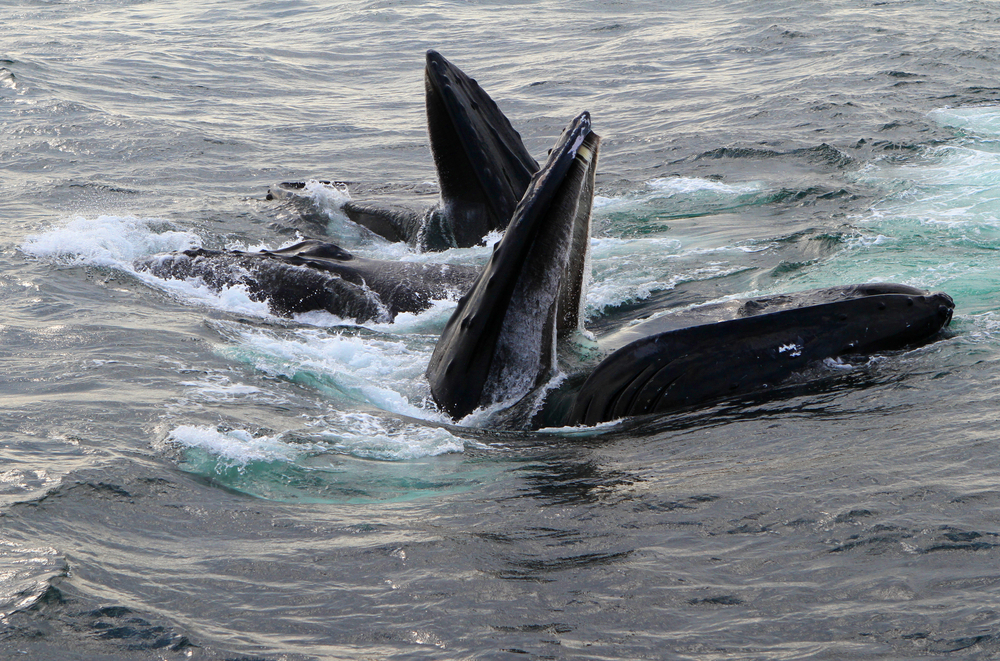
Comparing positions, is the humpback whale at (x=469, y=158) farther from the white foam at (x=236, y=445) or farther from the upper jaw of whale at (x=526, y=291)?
the white foam at (x=236, y=445)

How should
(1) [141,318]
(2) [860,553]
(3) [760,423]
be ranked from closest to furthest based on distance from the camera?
1. (2) [860,553]
2. (3) [760,423]
3. (1) [141,318]

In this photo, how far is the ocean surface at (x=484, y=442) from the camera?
3.66 metres

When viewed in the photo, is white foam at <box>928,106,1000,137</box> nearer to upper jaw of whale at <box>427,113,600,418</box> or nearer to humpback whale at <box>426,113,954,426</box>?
humpback whale at <box>426,113,954,426</box>

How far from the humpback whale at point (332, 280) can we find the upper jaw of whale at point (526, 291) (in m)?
2.62

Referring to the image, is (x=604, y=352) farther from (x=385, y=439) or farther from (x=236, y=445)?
(x=236, y=445)

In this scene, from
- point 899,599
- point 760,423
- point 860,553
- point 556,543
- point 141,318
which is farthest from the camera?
point 141,318

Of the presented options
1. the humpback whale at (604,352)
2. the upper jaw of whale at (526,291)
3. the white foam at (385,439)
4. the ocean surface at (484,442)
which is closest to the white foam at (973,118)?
the ocean surface at (484,442)

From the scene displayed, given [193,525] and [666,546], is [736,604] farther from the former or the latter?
[193,525]

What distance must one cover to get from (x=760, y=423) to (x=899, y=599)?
187 cm

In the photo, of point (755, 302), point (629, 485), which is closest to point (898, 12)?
point (755, 302)

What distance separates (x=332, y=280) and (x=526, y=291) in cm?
344

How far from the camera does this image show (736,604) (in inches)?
144

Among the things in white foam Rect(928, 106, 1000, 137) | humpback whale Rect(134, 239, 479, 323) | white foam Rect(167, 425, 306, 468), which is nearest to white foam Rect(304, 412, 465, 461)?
white foam Rect(167, 425, 306, 468)

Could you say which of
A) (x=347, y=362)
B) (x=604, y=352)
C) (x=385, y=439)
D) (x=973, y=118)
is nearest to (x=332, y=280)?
(x=347, y=362)
